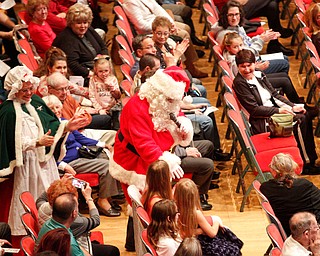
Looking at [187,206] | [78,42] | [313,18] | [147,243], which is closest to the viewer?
[147,243]

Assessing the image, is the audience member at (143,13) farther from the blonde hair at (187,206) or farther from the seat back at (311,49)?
the blonde hair at (187,206)

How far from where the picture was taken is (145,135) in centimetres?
676

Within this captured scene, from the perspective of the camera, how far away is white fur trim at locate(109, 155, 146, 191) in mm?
6852

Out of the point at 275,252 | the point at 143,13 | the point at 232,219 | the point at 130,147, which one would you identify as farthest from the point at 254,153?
the point at 143,13

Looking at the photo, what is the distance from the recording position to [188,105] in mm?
8250

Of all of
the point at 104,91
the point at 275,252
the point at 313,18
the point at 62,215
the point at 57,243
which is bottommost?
the point at 104,91

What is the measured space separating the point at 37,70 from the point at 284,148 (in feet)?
7.11

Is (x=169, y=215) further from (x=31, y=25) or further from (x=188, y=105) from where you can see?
(x=31, y=25)

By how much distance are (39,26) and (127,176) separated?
8.76 ft

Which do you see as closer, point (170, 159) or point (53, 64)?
point (170, 159)

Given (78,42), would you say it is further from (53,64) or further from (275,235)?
(275,235)

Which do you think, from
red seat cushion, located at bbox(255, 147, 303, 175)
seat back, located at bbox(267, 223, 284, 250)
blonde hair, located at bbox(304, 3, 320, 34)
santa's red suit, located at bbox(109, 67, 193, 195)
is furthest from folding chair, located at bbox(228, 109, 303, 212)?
blonde hair, located at bbox(304, 3, 320, 34)

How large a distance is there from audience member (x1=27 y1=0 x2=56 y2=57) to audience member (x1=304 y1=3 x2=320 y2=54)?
2508 millimetres

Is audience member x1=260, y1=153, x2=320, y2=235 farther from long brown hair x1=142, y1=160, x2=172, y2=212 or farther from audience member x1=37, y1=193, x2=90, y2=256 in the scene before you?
audience member x1=37, y1=193, x2=90, y2=256
